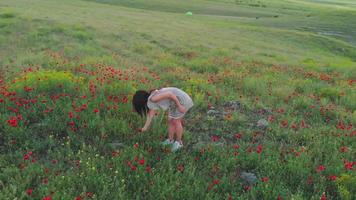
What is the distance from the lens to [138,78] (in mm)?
12523

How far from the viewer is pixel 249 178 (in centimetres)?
722

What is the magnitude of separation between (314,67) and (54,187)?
15852mm

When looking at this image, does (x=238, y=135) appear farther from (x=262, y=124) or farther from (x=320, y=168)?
(x=320, y=168)

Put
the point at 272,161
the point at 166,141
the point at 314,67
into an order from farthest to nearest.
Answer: the point at 314,67 → the point at 166,141 → the point at 272,161

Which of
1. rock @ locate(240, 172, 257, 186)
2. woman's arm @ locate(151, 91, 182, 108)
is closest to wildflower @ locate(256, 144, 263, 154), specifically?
rock @ locate(240, 172, 257, 186)

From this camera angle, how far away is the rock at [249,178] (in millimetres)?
7145

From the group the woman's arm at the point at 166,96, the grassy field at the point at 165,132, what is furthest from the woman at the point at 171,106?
the grassy field at the point at 165,132

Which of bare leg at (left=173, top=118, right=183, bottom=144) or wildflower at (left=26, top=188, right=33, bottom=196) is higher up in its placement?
bare leg at (left=173, top=118, right=183, bottom=144)

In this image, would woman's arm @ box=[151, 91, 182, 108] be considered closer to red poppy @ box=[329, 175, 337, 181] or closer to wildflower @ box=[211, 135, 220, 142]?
wildflower @ box=[211, 135, 220, 142]

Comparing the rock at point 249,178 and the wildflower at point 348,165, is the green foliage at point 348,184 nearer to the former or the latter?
the wildflower at point 348,165

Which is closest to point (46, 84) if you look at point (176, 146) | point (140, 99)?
point (140, 99)

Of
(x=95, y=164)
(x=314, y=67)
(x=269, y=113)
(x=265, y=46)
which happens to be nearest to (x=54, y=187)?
(x=95, y=164)

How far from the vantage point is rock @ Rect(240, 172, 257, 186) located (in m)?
7.14

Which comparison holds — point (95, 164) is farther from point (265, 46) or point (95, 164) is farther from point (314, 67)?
point (265, 46)
